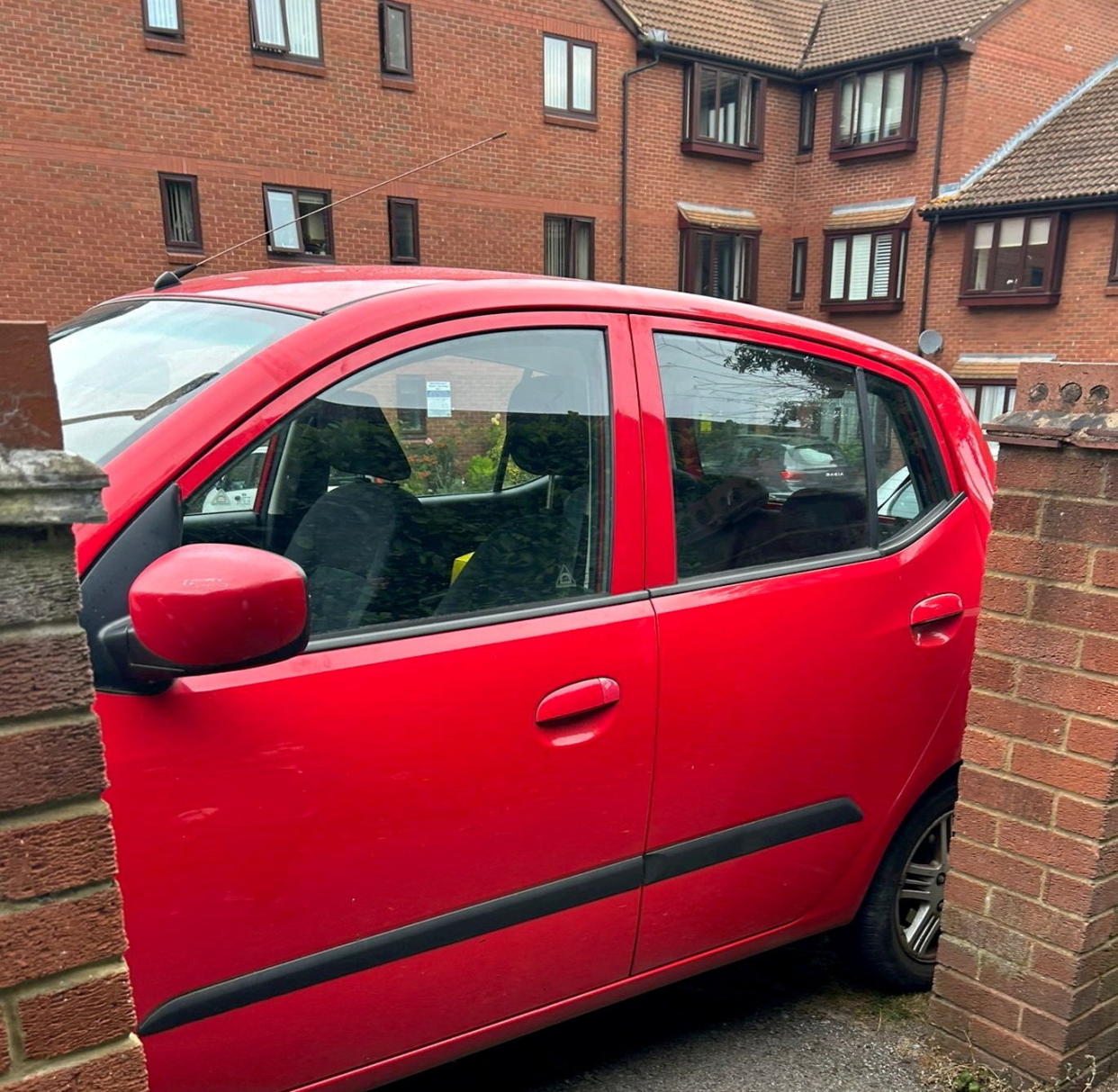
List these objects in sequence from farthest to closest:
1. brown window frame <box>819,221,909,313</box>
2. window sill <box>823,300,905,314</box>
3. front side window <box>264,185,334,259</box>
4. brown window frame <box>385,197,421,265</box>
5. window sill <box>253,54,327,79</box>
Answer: window sill <box>823,300,905,314</box> → brown window frame <box>819,221,909,313</box> → brown window frame <box>385,197,421,265</box> → front side window <box>264,185,334,259</box> → window sill <box>253,54,327,79</box>

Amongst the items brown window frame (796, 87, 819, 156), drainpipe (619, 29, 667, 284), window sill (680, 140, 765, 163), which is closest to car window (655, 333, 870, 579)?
drainpipe (619, 29, 667, 284)

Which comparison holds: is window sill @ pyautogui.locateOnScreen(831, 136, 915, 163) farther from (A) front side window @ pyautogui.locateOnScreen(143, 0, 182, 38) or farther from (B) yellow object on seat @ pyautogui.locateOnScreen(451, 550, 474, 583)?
(B) yellow object on seat @ pyautogui.locateOnScreen(451, 550, 474, 583)

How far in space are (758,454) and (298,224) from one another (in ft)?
48.3

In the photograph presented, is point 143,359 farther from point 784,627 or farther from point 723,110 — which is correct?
point 723,110

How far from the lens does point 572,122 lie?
18.0 m

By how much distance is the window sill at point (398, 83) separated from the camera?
629 inches

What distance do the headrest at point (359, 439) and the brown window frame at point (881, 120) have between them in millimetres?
21559

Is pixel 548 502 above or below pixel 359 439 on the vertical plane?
below

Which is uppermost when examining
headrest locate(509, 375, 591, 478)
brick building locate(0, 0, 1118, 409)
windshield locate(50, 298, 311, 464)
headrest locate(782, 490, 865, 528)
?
brick building locate(0, 0, 1118, 409)

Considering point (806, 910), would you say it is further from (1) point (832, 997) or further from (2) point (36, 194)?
(2) point (36, 194)

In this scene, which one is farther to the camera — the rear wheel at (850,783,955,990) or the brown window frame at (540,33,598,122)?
the brown window frame at (540,33,598,122)

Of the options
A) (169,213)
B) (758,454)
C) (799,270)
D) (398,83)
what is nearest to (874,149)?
(799,270)

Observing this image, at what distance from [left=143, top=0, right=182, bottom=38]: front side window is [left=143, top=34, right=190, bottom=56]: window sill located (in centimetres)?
7

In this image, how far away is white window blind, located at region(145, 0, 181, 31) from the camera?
13.9 m
